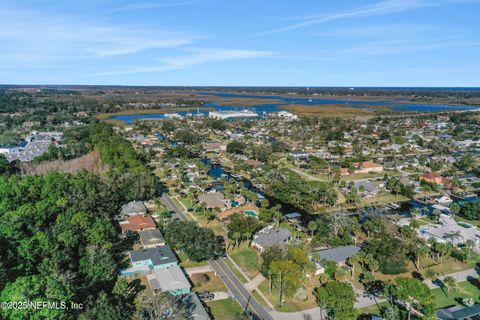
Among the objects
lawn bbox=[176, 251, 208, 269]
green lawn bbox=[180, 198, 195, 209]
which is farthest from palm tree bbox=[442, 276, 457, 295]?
green lawn bbox=[180, 198, 195, 209]

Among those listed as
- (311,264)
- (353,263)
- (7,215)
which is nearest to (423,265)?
(353,263)

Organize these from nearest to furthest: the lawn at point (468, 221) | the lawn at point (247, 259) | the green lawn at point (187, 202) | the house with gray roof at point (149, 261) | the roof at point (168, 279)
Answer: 1. the roof at point (168, 279)
2. the house with gray roof at point (149, 261)
3. the lawn at point (247, 259)
4. the lawn at point (468, 221)
5. the green lawn at point (187, 202)

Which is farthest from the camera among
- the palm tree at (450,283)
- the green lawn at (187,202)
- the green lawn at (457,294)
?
the green lawn at (187,202)

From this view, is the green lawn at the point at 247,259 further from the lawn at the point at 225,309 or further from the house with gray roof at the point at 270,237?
the lawn at the point at 225,309

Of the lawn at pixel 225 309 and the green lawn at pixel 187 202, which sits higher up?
the lawn at pixel 225 309

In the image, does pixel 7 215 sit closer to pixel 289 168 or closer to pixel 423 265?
pixel 423 265

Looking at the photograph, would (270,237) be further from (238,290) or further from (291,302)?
(291,302)

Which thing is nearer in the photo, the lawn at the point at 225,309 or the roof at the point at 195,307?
the roof at the point at 195,307

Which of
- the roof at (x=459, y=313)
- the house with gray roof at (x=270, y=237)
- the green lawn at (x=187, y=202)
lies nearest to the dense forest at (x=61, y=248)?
the green lawn at (x=187, y=202)
